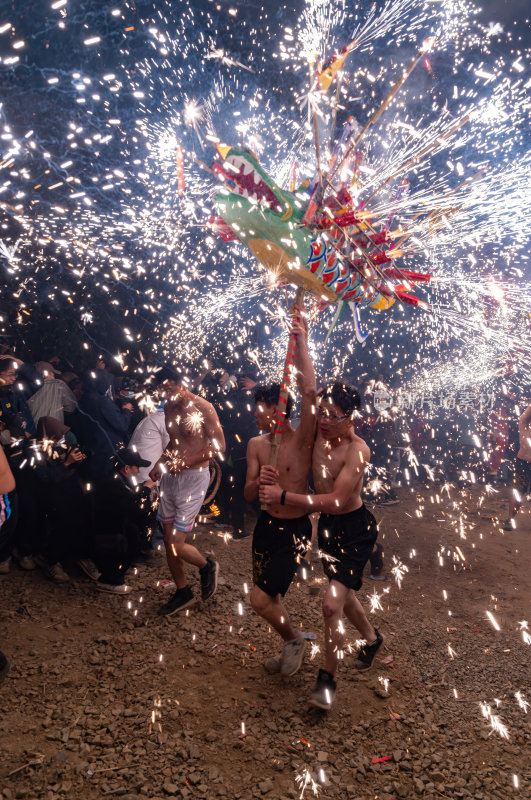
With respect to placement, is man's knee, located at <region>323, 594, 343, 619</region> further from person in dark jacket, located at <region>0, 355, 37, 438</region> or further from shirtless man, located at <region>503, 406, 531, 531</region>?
shirtless man, located at <region>503, 406, 531, 531</region>

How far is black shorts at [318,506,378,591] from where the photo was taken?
3105 millimetres

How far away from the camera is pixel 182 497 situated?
4.18 metres

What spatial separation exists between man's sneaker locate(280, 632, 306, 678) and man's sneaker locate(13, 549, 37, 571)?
2.78 metres

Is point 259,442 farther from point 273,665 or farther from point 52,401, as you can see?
point 52,401

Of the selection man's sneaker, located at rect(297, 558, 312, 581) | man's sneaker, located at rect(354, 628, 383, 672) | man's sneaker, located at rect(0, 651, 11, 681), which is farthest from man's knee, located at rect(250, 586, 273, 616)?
man's sneaker, located at rect(297, 558, 312, 581)

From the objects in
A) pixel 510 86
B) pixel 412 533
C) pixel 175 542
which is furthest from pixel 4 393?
pixel 510 86

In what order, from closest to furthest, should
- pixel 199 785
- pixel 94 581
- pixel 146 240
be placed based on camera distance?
pixel 199 785
pixel 94 581
pixel 146 240

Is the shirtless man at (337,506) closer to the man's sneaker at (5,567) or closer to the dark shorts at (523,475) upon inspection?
the man's sneaker at (5,567)

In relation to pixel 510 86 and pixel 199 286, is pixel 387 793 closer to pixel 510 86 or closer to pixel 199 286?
pixel 199 286

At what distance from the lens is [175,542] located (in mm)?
4082

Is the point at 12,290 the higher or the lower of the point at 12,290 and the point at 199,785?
the higher

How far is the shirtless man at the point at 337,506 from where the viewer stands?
3004 millimetres

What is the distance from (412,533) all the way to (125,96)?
43.1 ft

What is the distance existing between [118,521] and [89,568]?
0.54 metres
